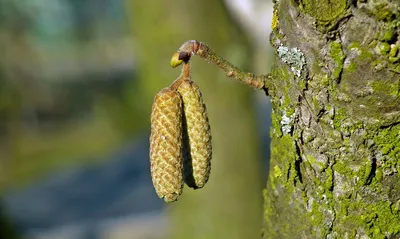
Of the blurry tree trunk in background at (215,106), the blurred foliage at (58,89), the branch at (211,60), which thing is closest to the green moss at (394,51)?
the branch at (211,60)

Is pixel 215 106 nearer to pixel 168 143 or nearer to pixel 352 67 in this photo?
pixel 168 143

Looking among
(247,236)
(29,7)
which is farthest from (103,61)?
(247,236)

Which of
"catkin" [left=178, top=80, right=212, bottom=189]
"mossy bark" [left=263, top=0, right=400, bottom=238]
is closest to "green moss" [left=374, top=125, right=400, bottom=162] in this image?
"mossy bark" [left=263, top=0, right=400, bottom=238]

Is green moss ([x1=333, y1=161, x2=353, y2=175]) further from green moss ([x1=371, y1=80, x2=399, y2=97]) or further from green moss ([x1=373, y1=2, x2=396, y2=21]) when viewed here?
green moss ([x1=373, y1=2, x2=396, y2=21])

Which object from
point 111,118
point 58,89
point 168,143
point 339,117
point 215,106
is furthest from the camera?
point 58,89

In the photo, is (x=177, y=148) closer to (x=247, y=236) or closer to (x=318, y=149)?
(x=318, y=149)

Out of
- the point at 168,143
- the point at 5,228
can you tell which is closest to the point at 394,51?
the point at 168,143
